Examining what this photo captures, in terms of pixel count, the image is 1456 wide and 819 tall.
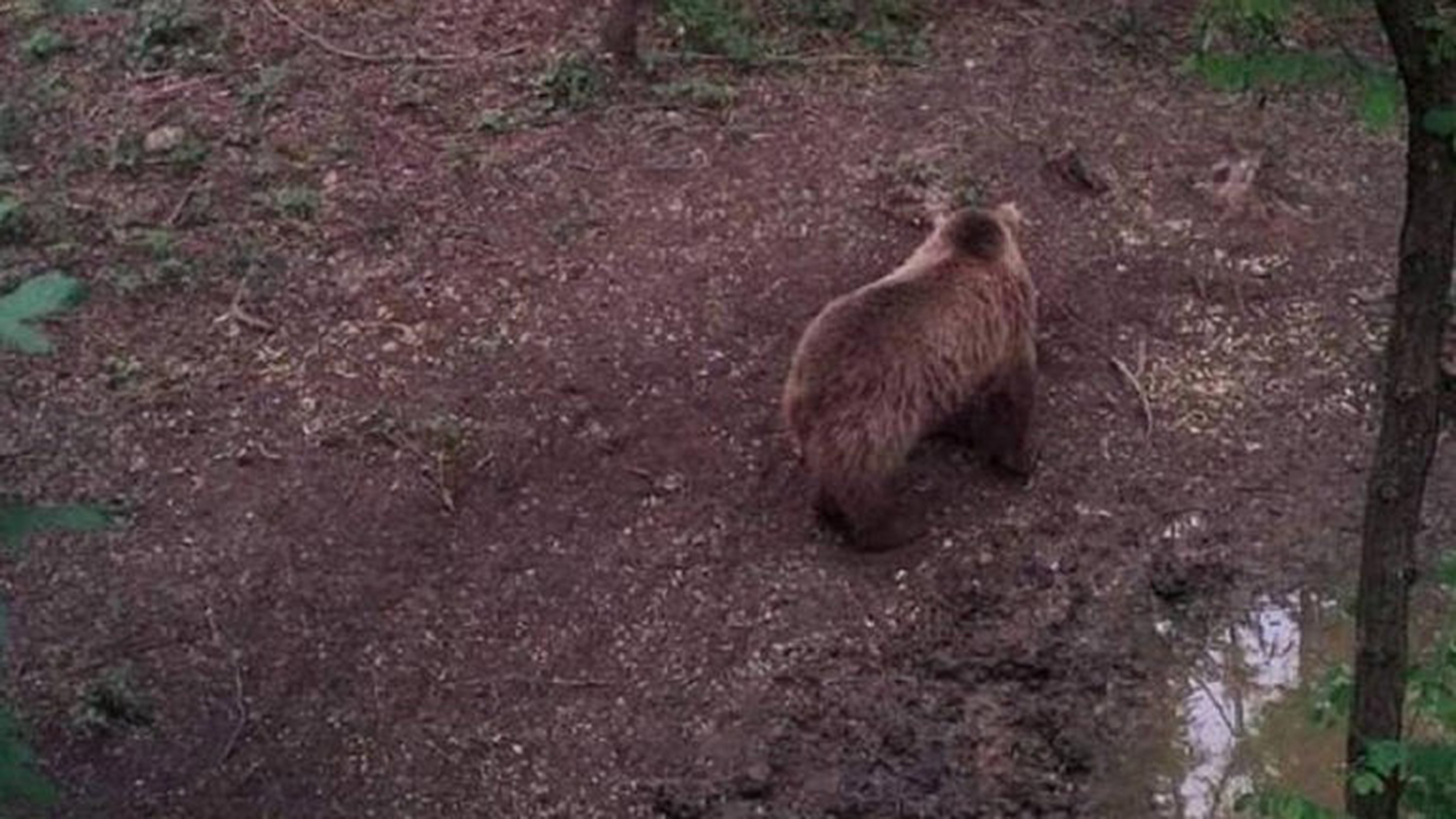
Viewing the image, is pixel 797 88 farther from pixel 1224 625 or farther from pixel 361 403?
pixel 1224 625

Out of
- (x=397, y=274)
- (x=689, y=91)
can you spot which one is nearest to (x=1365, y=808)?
(x=397, y=274)

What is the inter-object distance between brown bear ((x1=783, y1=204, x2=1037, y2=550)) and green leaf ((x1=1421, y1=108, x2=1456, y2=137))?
272cm

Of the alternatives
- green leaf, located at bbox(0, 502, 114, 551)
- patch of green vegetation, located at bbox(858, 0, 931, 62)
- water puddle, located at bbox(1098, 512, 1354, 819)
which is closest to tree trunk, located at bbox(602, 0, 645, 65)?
patch of green vegetation, located at bbox(858, 0, 931, 62)

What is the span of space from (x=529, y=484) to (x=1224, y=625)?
2.28 metres

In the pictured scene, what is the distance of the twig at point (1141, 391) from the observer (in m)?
6.96

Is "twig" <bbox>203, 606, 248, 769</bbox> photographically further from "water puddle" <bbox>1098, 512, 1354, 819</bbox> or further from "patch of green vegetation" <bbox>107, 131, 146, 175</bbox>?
"patch of green vegetation" <bbox>107, 131, 146, 175</bbox>

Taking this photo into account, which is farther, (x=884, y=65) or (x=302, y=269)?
(x=884, y=65)

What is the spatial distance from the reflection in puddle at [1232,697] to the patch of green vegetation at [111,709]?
2915 millimetres

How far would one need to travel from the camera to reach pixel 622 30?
8344 millimetres

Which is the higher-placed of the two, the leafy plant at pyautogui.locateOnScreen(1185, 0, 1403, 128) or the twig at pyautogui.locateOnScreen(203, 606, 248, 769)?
the leafy plant at pyautogui.locateOnScreen(1185, 0, 1403, 128)

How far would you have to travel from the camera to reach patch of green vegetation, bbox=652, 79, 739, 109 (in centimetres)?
830

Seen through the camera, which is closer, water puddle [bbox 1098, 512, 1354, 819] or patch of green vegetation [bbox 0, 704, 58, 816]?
patch of green vegetation [bbox 0, 704, 58, 816]

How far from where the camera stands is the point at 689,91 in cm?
834

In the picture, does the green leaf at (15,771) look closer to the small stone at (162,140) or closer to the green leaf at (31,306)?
the green leaf at (31,306)
